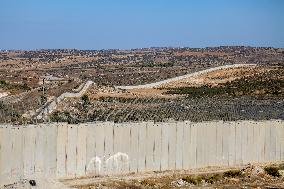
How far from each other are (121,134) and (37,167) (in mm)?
3693

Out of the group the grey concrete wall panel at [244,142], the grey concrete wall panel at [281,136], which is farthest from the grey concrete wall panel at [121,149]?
the grey concrete wall panel at [281,136]

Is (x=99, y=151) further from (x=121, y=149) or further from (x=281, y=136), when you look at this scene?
(x=281, y=136)

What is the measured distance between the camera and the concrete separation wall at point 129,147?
21.5m

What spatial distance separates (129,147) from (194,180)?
289cm

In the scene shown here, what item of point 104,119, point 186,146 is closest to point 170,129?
point 186,146

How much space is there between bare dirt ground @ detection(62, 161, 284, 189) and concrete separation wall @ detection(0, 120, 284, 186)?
1.49ft

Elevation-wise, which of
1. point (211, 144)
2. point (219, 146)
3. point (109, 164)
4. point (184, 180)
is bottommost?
point (184, 180)

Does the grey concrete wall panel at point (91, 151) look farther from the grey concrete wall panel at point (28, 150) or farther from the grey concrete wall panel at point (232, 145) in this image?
the grey concrete wall panel at point (232, 145)

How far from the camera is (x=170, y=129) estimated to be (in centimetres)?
2489

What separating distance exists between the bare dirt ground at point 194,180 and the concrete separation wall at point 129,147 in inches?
17.8

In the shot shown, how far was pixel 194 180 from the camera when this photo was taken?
23.4 metres

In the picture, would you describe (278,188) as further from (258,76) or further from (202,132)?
(258,76)

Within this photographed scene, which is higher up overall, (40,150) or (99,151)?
(40,150)

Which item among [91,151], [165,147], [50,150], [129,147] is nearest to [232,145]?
[165,147]
